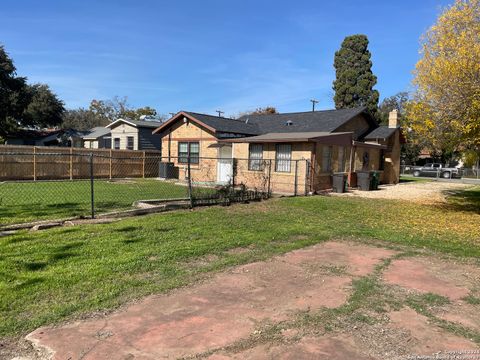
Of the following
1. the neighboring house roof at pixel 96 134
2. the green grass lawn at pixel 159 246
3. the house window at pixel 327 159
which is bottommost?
the green grass lawn at pixel 159 246

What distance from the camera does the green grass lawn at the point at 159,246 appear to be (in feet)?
14.2

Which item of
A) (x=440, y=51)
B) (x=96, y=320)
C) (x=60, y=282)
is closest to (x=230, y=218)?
(x=60, y=282)

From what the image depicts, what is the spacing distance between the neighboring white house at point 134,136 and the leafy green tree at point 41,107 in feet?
49.7

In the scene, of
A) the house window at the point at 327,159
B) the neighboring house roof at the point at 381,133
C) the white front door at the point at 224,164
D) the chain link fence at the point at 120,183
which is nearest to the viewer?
the chain link fence at the point at 120,183

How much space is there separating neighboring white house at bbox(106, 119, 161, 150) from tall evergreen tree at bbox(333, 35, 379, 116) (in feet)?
71.5

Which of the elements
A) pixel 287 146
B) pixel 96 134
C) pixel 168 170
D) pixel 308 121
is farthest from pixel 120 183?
pixel 96 134

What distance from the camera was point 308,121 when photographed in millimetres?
24078

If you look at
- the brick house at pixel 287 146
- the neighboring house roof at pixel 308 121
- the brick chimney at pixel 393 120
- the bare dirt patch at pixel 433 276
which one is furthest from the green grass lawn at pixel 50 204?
the brick chimney at pixel 393 120

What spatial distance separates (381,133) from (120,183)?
17.2 metres

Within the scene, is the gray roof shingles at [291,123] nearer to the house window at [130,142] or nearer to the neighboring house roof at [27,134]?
the house window at [130,142]

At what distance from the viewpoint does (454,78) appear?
1171 centimetres

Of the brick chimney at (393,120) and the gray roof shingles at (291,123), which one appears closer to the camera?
the gray roof shingles at (291,123)

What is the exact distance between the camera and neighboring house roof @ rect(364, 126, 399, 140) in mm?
24828

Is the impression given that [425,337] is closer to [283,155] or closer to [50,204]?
[50,204]
